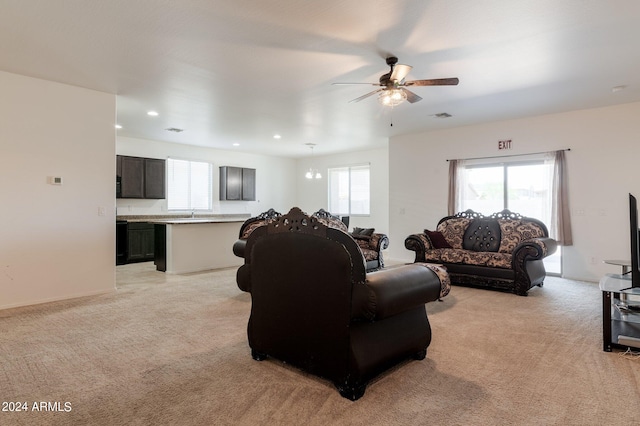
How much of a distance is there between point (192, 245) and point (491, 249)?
520 cm

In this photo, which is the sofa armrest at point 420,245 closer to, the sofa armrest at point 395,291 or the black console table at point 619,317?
the black console table at point 619,317

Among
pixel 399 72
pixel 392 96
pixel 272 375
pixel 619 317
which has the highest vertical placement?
pixel 399 72

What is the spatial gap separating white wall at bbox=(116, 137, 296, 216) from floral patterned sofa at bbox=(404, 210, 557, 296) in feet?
19.3

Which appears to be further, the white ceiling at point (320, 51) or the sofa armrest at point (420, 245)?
the sofa armrest at point (420, 245)

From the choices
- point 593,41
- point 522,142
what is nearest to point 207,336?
point 593,41

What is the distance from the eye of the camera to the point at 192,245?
263 inches

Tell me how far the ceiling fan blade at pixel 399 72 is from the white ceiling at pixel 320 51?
234mm

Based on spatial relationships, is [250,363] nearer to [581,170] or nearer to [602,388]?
[602,388]

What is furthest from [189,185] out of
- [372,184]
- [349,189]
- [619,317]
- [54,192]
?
[619,317]

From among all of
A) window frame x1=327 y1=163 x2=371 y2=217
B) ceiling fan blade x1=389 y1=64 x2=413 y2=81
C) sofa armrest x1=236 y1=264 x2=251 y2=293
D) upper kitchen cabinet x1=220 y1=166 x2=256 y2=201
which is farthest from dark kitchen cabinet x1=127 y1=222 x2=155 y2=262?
ceiling fan blade x1=389 y1=64 x2=413 y2=81

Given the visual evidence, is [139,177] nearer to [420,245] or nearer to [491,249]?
[420,245]

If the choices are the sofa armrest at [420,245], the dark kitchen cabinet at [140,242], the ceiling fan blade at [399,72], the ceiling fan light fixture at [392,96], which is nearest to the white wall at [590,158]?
the sofa armrest at [420,245]

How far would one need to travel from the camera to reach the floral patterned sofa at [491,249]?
4906mm

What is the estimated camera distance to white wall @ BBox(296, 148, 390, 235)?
979 centimetres
